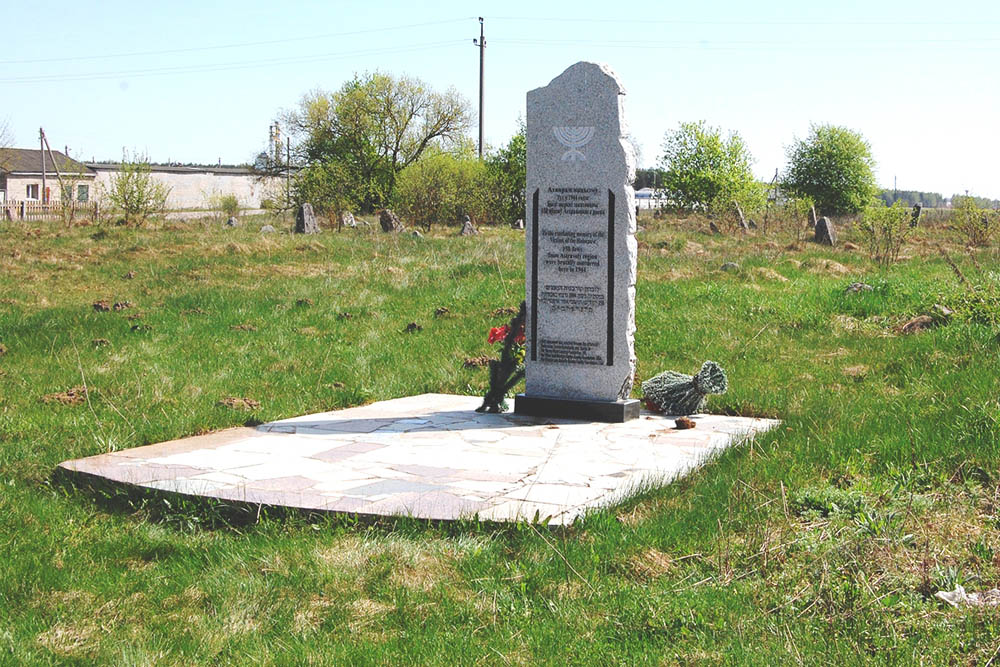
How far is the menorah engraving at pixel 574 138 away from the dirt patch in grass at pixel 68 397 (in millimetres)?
4019

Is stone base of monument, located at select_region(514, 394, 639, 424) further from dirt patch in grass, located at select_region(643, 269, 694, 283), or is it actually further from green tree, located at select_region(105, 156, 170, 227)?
green tree, located at select_region(105, 156, 170, 227)

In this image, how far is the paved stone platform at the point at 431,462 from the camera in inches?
203

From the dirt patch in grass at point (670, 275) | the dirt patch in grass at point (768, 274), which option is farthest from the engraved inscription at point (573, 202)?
the dirt patch in grass at point (768, 274)

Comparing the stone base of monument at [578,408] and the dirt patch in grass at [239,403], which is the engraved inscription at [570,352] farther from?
the dirt patch in grass at [239,403]

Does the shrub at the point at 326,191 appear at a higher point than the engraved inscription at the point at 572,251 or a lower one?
higher

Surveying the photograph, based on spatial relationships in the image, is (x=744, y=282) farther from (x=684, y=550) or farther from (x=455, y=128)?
(x=455, y=128)

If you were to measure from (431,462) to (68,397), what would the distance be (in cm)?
337

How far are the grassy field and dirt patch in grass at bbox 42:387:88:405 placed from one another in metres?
0.02

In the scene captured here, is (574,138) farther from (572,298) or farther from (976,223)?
(976,223)

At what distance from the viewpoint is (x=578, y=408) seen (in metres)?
7.59

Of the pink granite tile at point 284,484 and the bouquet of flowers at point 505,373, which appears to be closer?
the pink granite tile at point 284,484

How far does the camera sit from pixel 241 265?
53.7ft

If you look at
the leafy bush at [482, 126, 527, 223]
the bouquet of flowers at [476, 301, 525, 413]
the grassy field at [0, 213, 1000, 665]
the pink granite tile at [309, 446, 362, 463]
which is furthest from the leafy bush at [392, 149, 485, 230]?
the pink granite tile at [309, 446, 362, 463]

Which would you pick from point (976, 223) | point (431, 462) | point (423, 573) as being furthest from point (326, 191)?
point (423, 573)
